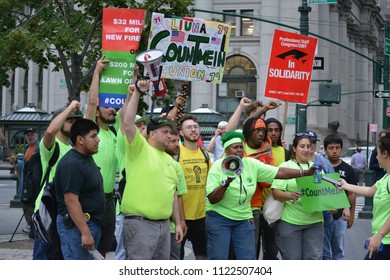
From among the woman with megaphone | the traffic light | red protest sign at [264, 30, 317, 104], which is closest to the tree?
red protest sign at [264, 30, 317, 104]

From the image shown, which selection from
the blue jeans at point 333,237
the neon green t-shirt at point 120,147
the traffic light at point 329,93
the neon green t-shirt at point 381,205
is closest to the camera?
the neon green t-shirt at point 381,205

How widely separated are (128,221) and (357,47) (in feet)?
248

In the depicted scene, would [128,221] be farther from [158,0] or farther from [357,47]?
[357,47]

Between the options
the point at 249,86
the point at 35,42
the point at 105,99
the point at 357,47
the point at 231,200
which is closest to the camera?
the point at 231,200

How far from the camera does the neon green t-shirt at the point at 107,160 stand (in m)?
8.51

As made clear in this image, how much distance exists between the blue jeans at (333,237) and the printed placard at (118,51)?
2.84 metres

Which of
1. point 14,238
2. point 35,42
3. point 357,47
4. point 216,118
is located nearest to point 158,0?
point 35,42

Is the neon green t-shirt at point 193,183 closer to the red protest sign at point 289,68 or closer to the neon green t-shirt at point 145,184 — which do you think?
the neon green t-shirt at point 145,184

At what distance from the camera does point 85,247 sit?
7.06 metres

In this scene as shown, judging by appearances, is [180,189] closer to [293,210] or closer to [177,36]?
[293,210]

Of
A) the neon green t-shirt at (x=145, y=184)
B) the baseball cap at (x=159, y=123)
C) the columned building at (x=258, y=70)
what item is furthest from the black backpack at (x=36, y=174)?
the columned building at (x=258, y=70)

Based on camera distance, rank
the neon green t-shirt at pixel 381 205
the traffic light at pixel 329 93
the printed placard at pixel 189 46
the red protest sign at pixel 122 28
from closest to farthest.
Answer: the neon green t-shirt at pixel 381 205, the red protest sign at pixel 122 28, the printed placard at pixel 189 46, the traffic light at pixel 329 93

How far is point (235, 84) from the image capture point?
66.4m

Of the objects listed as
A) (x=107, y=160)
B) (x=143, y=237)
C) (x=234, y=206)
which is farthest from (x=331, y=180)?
(x=107, y=160)
